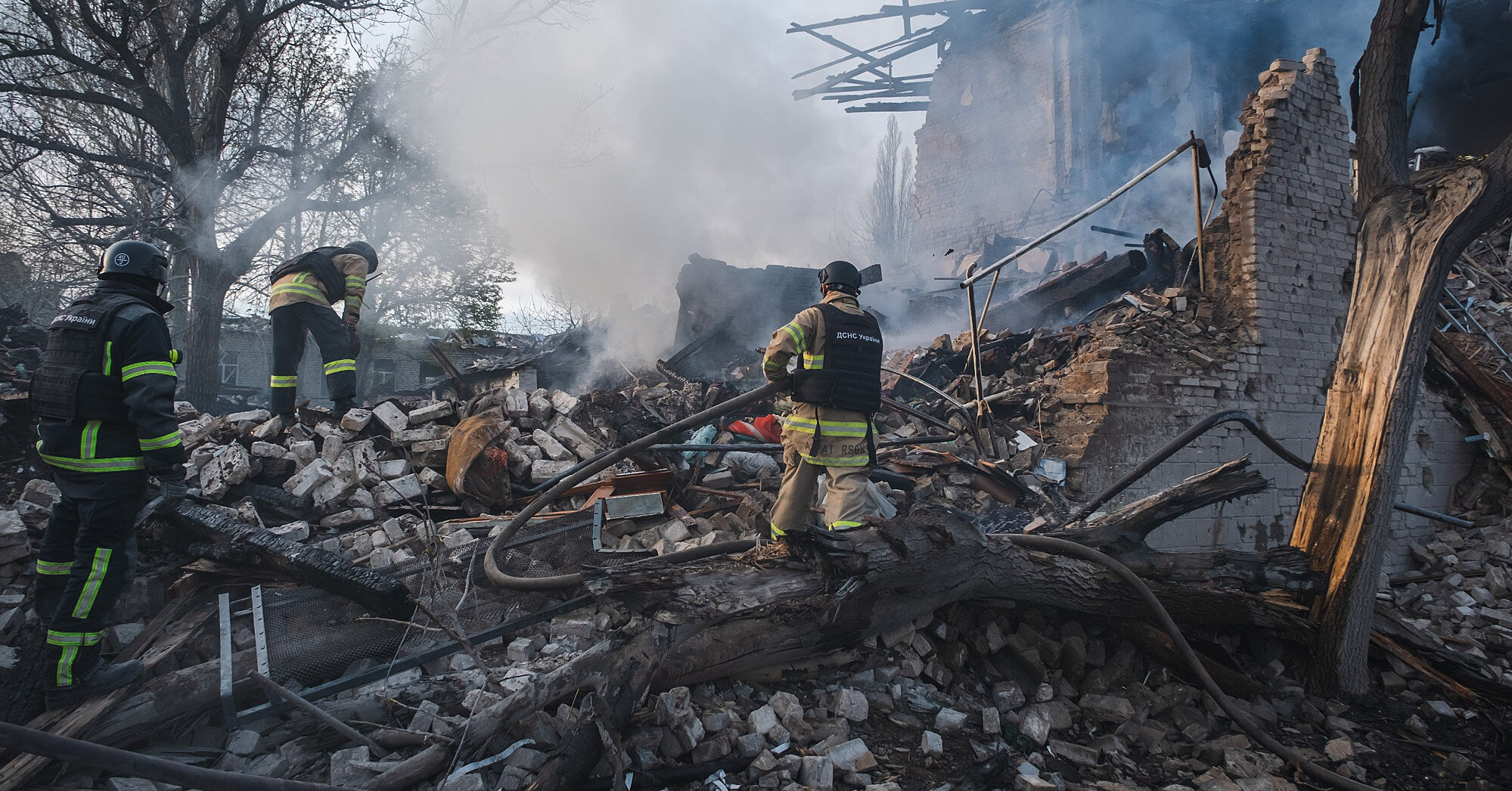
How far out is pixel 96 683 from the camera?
272 cm

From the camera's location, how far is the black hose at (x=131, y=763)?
59.0 inches

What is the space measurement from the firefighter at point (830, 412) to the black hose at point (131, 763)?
273cm

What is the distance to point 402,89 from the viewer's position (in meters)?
10.7

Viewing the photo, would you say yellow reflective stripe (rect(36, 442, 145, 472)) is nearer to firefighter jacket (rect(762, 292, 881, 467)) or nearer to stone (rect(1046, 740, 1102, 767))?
firefighter jacket (rect(762, 292, 881, 467))

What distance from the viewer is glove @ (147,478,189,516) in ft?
11.6

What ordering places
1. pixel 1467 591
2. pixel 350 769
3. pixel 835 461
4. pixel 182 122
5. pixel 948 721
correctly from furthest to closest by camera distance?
pixel 182 122, pixel 1467 591, pixel 835 461, pixel 948 721, pixel 350 769

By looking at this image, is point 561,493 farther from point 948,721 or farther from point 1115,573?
point 1115,573

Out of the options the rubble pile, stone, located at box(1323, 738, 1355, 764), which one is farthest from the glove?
the rubble pile

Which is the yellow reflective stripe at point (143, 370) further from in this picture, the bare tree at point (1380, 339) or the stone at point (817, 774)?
the bare tree at point (1380, 339)

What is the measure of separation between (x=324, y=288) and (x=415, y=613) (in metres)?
3.34

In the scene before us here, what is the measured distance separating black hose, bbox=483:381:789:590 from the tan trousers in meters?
0.44

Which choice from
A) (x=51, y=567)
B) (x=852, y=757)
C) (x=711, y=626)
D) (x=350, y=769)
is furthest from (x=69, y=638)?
(x=852, y=757)

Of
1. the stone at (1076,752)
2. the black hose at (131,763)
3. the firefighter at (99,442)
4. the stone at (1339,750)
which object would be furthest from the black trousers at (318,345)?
the stone at (1339,750)

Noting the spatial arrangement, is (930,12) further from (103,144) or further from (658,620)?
(658,620)
